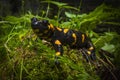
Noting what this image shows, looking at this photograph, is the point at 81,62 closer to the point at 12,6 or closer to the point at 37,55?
the point at 37,55

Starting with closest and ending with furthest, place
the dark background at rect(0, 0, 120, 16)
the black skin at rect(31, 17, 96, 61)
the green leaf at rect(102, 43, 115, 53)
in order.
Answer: the black skin at rect(31, 17, 96, 61) → the green leaf at rect(102, 43, 115, 53) → the dark background at rect(0, 0, 120, 16)

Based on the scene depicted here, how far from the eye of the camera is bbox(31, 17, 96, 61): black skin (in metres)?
3.14

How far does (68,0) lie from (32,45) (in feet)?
8.20

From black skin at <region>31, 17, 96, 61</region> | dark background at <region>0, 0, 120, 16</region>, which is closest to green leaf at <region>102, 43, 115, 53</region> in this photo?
black skin at <region>31, 17, 96, 61</region>

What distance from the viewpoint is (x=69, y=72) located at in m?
2.99

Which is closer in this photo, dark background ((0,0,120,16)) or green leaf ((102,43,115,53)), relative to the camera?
green leaf ((102,43,115,53))

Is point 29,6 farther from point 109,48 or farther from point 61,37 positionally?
point 109,48

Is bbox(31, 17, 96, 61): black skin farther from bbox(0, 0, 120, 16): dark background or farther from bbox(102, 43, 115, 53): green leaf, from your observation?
bbox(0, 0, 120, 16): dark background

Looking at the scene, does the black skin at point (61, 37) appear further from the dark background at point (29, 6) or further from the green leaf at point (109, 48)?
the dark background at point (29, 6)

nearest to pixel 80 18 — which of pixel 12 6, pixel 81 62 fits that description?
pixel 81 62

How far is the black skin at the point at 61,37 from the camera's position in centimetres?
314

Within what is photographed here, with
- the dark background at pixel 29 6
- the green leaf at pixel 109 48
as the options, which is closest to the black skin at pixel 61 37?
the green leaf at pixel 109 48

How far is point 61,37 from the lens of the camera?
11.3ft

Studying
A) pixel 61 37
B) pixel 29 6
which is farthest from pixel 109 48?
pixel 29 6
